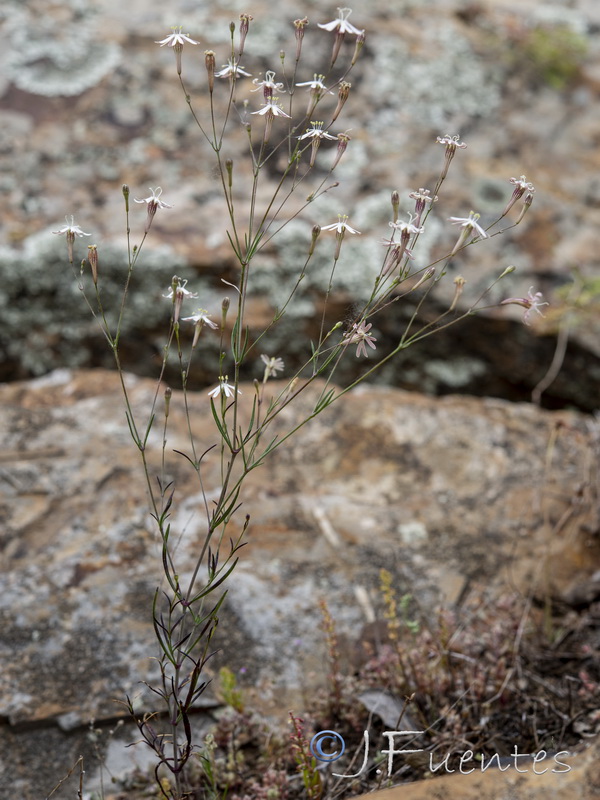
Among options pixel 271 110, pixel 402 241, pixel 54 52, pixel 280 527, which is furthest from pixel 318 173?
pixel 402 241

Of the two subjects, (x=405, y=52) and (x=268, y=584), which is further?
(x=405, y=52)

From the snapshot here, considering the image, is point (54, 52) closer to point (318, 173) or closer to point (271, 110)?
point (318, 173)

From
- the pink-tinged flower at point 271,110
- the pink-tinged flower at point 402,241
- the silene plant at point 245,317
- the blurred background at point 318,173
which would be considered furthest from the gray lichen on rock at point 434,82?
the pink-tinged flower at point 402,241

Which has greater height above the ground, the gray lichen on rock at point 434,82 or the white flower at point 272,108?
the white flower at point 272,108

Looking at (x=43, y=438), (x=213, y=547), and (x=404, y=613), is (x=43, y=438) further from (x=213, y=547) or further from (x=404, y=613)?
(x=404, y=613)

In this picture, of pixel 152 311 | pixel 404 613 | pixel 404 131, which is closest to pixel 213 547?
pixel 404 613

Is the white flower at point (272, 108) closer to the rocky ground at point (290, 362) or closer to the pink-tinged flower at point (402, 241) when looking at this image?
the pink-tinged flower at point (402, 241)

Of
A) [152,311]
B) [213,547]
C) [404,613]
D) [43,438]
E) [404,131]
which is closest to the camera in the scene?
[404,613]
